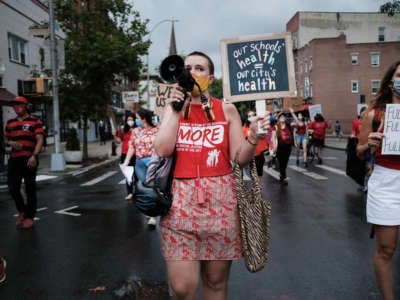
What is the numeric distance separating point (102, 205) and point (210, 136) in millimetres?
6340

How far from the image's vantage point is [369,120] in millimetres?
3232

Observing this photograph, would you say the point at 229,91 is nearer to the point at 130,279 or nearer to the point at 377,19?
the point at 130,279

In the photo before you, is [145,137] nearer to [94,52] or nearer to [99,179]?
[99,179]

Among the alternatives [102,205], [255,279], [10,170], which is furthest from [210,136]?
[102,205]

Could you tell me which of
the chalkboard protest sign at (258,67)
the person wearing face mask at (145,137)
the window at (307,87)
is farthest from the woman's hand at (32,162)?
the window at (307,87)

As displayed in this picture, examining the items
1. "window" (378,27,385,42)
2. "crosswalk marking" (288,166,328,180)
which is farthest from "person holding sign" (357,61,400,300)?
"window" (378,27,385,42)

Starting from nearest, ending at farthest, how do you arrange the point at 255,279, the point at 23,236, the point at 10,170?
the point at 255,279, the point at 23,236, the point at 10,170

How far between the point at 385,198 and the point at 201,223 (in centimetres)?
140

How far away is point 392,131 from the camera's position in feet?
9.81

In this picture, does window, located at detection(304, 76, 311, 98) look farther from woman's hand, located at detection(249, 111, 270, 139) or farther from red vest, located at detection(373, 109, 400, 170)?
woman's hand, located at detection(249, 111, 270, 139)

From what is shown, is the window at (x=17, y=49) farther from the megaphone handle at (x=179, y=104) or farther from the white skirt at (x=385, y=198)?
the white skirt at (x=385, y=198)

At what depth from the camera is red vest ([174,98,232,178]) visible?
2.49 metres

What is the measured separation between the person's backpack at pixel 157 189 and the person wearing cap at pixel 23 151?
4528mm

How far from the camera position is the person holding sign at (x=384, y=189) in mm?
2951
